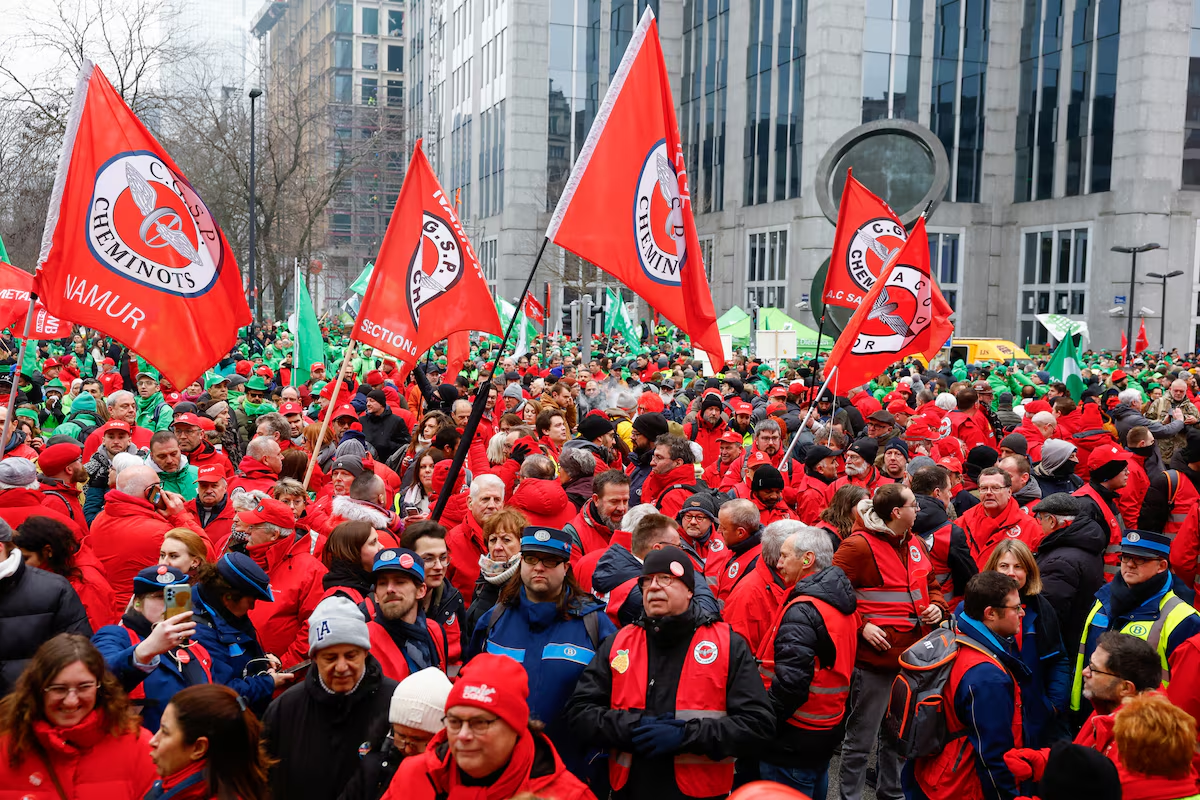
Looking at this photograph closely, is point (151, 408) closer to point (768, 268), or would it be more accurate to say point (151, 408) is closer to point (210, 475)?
point (210, 475)

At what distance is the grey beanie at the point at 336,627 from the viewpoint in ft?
12.7

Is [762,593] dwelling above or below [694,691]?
above

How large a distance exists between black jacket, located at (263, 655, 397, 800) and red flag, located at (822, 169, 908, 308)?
7567 millimetres

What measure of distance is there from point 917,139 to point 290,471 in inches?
558

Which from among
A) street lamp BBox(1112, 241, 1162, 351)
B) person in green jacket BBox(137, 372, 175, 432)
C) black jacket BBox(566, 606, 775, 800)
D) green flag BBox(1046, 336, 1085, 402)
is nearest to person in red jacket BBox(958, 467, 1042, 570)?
black jacket BBox(566, 606, 775, 800)

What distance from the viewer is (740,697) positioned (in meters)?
4.20

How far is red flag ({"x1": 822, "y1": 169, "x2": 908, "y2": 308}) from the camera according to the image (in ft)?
34.8

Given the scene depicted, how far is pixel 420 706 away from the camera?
3645 mm

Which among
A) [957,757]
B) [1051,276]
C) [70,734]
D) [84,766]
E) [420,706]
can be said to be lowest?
[957,757]

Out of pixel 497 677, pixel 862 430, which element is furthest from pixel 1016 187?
pixel 497 677

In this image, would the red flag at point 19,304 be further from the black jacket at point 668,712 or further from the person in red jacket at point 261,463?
the black jacket at point 668,712

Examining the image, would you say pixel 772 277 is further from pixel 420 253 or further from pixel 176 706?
pixel 176 706

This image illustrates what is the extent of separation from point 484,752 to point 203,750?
0.88 metres

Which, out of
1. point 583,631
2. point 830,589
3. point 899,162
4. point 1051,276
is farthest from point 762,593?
point 1051,276
